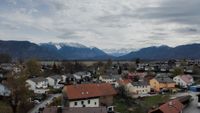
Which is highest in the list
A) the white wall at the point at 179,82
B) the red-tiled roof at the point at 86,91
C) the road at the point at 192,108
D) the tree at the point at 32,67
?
the tree at the point at 32,67

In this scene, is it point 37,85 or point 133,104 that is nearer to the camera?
point 133,104

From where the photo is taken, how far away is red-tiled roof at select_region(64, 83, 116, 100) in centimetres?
6941

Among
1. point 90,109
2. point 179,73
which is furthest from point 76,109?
point 179,73

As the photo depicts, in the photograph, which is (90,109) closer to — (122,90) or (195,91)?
(122,90)

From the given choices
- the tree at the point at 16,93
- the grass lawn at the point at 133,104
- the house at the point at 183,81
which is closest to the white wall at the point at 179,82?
the house at the point at 183,81

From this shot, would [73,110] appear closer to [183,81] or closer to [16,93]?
[16,93]

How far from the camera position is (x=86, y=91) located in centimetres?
7225

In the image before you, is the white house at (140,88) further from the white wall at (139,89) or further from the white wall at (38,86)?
the white wall at (38,86)

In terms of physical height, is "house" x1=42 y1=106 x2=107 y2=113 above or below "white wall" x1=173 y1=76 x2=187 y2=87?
above

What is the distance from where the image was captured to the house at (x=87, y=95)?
226ft

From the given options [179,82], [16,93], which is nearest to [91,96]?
[16,93]

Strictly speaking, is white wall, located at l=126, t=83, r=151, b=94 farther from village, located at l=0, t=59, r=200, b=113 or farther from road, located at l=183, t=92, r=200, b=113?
road, located at l=183, t=92, r=200, b=113

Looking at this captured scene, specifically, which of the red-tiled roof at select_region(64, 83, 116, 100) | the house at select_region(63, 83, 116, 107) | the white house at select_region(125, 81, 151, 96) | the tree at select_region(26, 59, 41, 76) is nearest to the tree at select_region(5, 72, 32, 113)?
the house at select_region(63, 83, 116, 107)

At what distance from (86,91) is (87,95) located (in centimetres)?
140
